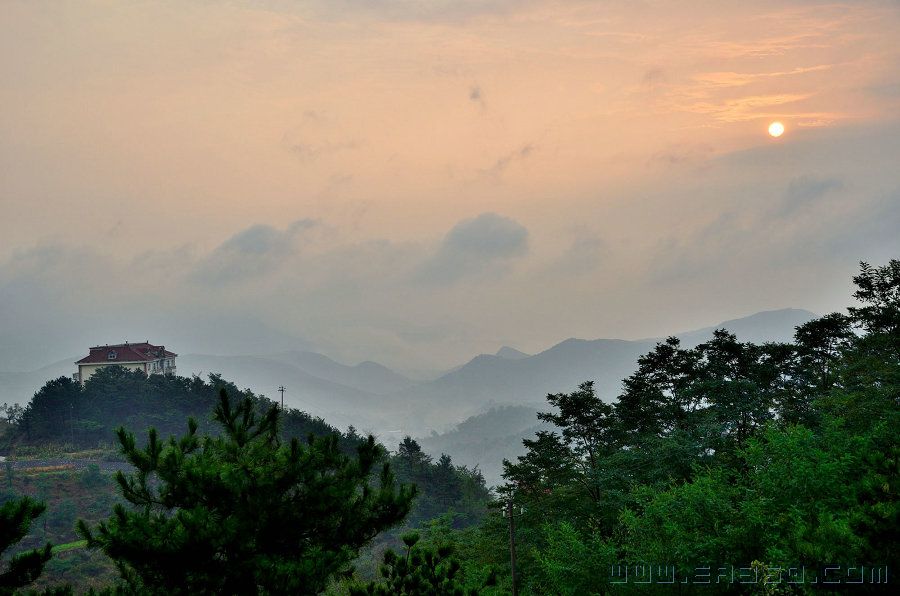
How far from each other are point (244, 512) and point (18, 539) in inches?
131

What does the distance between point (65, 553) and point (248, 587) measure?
137ft

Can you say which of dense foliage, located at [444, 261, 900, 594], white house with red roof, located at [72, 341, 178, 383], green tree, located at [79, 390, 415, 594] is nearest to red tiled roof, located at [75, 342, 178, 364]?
white house with red roof, located at [72, 341, 178, 383]

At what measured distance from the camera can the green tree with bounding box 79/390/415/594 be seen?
1124 cm

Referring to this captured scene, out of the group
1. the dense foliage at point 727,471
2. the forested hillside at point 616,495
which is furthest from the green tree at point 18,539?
the dense foliage at point 727,471

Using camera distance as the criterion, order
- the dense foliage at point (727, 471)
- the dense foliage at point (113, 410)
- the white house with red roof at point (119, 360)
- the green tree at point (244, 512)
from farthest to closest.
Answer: the white house with red roof at point (119, 360) < the dense foliage at point (113, 410) < the dense foliage at point (727, 471) < the green tree at point (244, 512)

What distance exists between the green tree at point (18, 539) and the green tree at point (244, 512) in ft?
3.07

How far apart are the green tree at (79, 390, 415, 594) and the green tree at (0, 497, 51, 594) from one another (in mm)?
936

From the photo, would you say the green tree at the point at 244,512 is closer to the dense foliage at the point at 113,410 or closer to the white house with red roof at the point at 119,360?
the dense foliage at the point at 113,410

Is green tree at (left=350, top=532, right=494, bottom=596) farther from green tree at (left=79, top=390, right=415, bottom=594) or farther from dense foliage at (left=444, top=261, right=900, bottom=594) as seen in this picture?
dense foliage at (left=444, top=261, right=900, bottom=594)

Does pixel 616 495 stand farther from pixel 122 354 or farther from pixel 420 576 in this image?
pixel 122 354

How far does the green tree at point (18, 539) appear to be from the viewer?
9.81 meters

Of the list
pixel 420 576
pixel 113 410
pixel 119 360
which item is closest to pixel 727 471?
pixel 420 576

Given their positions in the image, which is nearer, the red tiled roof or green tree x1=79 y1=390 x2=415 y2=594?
green tree x1=79 y1=390 x2=415 y2=594

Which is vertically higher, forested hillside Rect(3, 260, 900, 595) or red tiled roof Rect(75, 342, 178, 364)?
red tiled roof Rect(75, 342, 178, 364)
